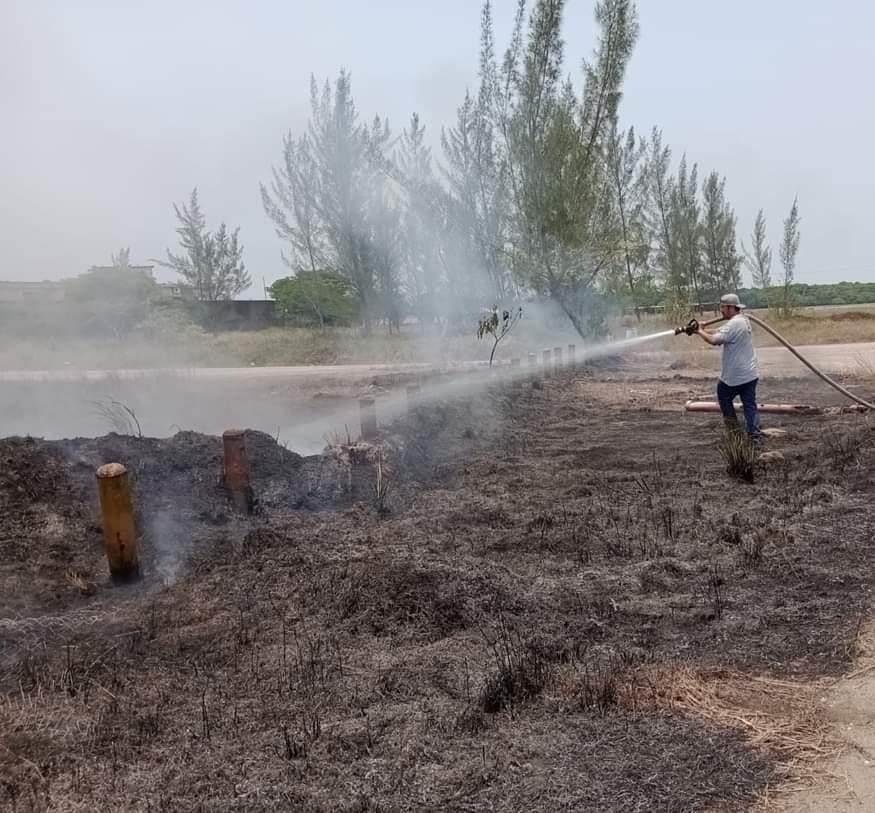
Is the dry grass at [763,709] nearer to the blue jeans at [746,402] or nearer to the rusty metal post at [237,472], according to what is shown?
the rusty metal post at [237,472]

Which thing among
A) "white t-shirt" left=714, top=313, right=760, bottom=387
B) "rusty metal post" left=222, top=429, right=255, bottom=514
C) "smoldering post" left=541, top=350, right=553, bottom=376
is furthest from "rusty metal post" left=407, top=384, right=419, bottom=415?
"smoldering post" left=541, top=350, right=553, bottom=376

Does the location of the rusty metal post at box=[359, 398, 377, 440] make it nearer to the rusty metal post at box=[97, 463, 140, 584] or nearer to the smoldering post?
the rusty metal post at box=[97, 463, 140, 584]

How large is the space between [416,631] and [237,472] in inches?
97.9

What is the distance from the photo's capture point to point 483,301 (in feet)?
79.4

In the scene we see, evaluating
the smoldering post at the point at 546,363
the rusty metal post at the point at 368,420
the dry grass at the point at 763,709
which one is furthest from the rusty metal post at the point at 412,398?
the dry grass at the point at 763,709

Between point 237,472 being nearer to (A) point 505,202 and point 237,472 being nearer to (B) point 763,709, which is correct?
(B) point 763,709

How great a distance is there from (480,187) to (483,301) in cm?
317

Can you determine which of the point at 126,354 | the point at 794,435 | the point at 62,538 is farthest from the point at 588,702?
the point at 126,354

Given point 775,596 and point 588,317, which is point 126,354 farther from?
point 775,596

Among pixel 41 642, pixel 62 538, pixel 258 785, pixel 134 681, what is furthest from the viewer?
pixel 62 538

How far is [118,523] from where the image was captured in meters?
4.75

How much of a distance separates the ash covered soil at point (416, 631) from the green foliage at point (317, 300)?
24023mm

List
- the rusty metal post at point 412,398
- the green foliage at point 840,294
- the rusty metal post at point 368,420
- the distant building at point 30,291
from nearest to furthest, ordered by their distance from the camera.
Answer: the rusty metal post at point 368,420 < the rusty metal post at point 412,398 < the distant building at point 30,291 < the green foliage at point 840,294

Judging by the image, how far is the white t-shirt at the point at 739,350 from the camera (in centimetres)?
873
